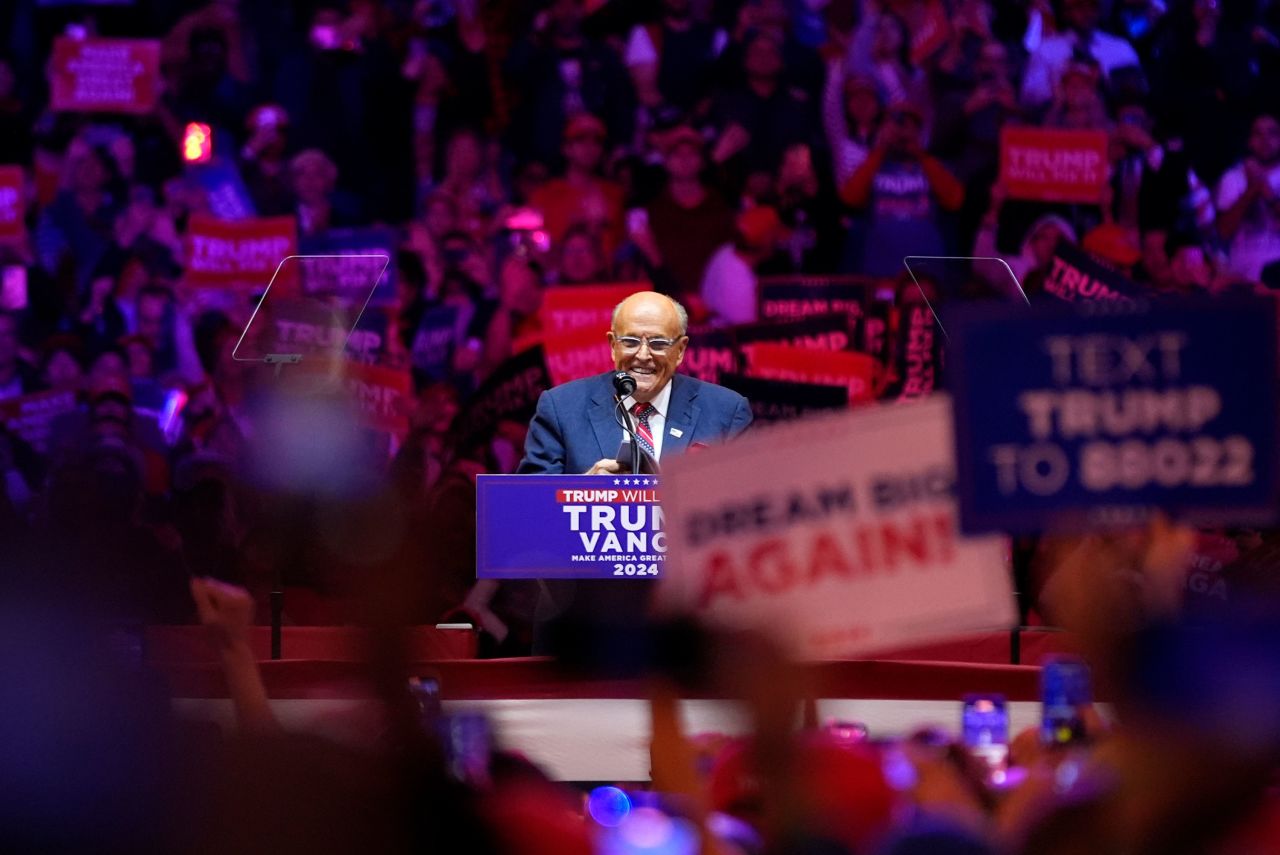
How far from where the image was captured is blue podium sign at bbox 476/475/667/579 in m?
3.91

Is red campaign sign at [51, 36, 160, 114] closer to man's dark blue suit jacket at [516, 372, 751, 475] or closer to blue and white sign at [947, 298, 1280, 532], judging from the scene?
man's dark blue suit jacket at [516, 372, 751, 475]

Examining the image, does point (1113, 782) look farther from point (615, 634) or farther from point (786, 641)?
point (615, 634)

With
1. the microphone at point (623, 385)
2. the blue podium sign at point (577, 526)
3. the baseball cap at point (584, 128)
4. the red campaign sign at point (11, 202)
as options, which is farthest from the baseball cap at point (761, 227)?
the blue podium sign at point (577, 526)

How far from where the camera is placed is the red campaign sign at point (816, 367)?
5.77 meters

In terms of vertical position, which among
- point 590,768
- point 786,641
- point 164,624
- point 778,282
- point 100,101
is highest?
point 100,101

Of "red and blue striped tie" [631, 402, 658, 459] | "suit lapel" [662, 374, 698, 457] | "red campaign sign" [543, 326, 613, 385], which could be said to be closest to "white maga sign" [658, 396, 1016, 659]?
"red and blue striped tie" [631, 402, 658, 459]

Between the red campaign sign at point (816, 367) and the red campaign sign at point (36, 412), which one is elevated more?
the red campaign sign at point (816, 367)

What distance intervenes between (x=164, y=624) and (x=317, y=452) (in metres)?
2.29

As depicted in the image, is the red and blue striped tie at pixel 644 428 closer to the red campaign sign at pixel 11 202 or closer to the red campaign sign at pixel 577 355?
the red campaign sign at pixel 577 355

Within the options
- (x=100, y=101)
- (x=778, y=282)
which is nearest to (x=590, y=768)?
(x=778, y=282)

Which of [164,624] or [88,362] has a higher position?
[88,362]

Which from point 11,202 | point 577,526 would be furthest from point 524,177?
point 577,526

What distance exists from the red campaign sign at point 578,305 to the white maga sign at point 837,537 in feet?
17.6

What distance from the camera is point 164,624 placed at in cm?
366
